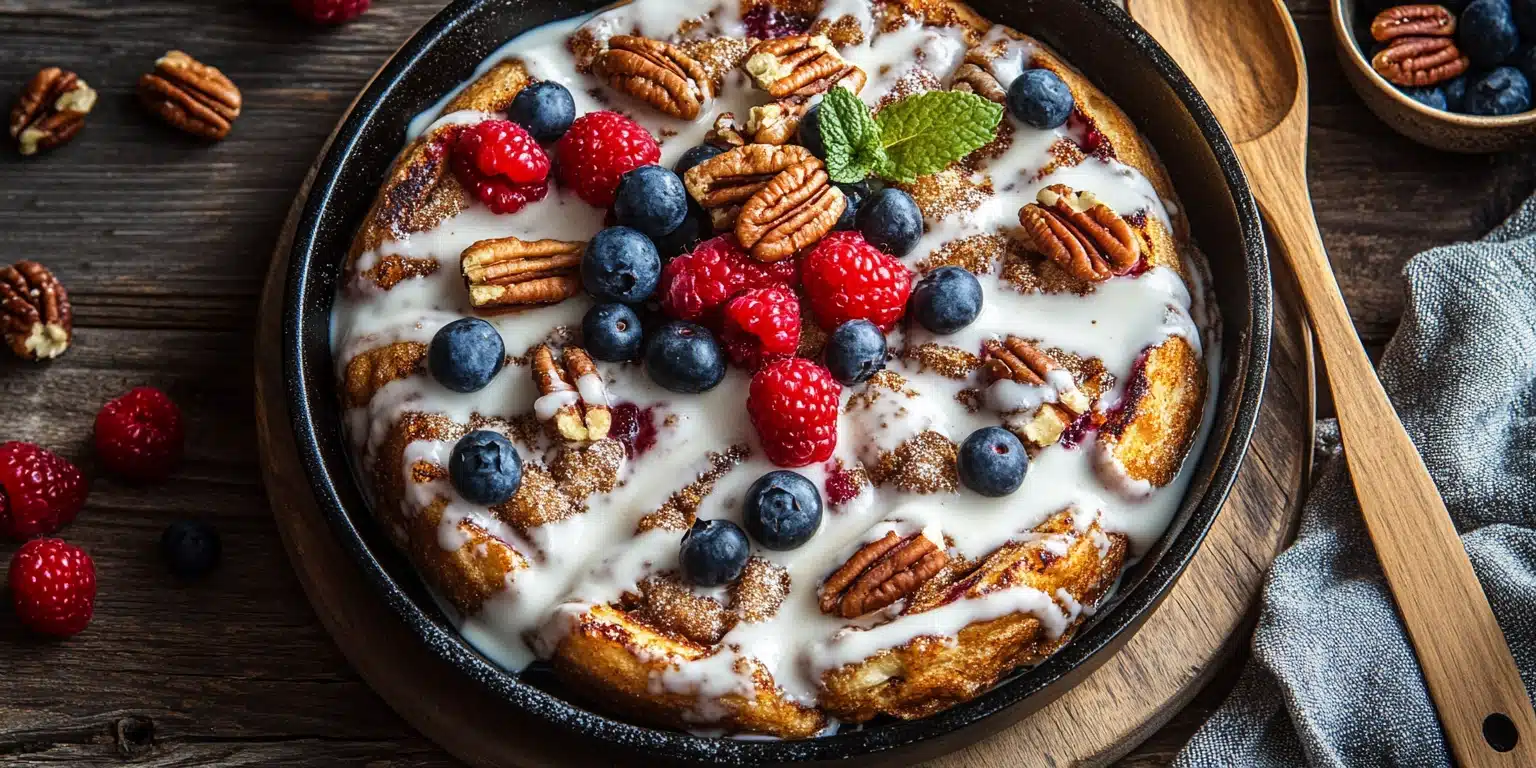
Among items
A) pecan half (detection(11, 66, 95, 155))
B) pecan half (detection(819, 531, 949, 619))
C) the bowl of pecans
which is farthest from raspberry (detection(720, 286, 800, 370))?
pecan half (detection(11, 66, 95, 155))

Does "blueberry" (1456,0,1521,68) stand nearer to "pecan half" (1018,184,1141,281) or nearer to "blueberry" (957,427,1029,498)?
"pecan half" (1018,184,1141,281)

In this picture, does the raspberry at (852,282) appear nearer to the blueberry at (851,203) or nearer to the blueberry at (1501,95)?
the blueberry at (851,203)

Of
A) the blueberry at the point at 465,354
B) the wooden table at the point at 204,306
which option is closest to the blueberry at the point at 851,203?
the blueberry at the point at 465,354

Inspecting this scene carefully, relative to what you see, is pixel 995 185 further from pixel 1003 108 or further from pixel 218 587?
pixel 218 587

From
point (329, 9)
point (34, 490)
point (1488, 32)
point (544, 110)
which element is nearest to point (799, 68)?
point (544, 110)

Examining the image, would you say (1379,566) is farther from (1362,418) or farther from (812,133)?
(812,133)
